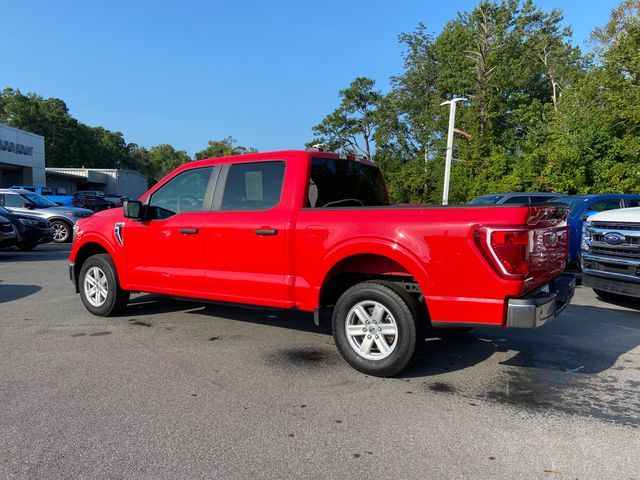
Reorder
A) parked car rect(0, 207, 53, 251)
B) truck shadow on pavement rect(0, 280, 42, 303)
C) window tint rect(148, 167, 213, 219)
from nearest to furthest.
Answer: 1. window tint rect(148, 167, 213, 219)
2. truck shadow on pavement rect(0, 280, 42, 303)
3. parked car rect(0, 207, 53, 251)

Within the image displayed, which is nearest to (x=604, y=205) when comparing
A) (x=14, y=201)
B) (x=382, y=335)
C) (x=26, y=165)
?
(x=382, y=335)

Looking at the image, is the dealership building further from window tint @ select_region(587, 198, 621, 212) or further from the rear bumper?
the rear bumper

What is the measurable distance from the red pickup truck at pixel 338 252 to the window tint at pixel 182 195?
0.01 m

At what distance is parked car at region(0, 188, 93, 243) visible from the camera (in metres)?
15.8

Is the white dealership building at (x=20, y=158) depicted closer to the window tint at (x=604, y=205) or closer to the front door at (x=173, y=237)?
the front door at (x=173, y=237)

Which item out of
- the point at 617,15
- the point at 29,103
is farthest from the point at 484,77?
the point at 29,103

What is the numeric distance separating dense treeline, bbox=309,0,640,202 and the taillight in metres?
19.8

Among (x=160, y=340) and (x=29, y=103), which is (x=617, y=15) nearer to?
(x=160, y=340)

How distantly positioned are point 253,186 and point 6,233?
389 inches

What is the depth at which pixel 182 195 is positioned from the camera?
5.71 meters

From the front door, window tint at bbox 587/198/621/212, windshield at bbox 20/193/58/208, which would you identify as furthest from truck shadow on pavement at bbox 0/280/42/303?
window tint at bbox 587/198/621/212

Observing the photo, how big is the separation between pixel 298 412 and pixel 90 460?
139 centimetres

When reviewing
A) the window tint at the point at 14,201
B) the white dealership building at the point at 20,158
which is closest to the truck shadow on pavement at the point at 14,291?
the window tint at the point at 14,201

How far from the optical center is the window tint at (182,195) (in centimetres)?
555
